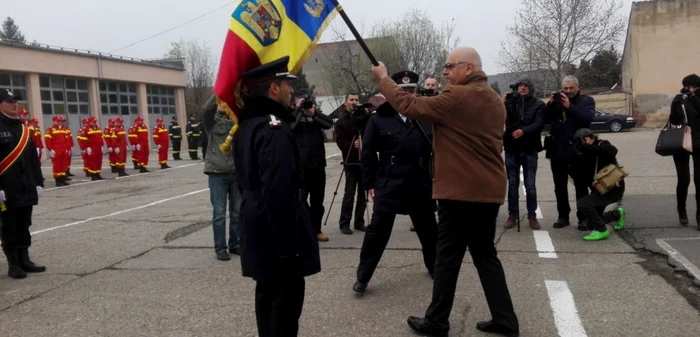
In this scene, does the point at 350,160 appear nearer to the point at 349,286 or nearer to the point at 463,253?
the point at 349,286

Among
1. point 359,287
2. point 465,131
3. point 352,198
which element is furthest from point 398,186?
point 352,198

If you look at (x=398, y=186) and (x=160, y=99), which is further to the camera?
(x=160, y=99)

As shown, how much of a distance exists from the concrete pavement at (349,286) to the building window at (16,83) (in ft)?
74.2

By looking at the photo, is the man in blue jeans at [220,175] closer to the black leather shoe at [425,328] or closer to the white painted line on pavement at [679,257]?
the black leather shoe at [425,328]

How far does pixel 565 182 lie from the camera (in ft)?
25.6

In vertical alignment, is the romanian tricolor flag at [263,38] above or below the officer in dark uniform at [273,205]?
above

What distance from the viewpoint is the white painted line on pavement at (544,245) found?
6.44 m

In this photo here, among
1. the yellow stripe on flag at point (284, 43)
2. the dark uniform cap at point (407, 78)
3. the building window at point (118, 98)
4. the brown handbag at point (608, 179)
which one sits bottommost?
the brown handbag at point (608, 179)

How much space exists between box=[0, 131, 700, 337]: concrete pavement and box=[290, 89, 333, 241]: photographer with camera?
2.17ft

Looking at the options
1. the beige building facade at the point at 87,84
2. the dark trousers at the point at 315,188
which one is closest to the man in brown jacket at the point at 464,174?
the dark trousers at the point at 315,188

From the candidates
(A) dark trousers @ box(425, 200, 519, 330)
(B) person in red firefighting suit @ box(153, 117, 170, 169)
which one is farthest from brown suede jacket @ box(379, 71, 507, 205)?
(B) person in red firefighting suit @ box(153, 117, 170, 169)

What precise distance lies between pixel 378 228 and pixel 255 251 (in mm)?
2164

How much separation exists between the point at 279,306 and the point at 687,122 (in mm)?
6256

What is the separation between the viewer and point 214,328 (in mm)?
4590
